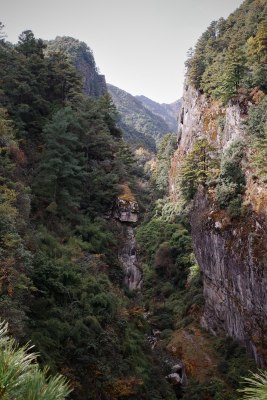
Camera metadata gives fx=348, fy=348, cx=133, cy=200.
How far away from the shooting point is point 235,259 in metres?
25.3

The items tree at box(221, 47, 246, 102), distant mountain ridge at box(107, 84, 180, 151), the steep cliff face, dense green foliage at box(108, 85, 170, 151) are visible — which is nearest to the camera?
the steep cliff face

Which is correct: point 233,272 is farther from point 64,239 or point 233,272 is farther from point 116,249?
point 64,239

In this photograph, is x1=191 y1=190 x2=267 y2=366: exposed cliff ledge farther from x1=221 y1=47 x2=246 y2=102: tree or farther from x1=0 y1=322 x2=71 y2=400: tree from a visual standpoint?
x1=0 y1=322 x2=71 y2=400: tree

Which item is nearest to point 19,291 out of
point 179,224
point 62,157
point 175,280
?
point 62,157

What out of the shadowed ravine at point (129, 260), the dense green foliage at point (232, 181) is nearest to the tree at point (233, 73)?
the dense green foliage at point (232, 181)

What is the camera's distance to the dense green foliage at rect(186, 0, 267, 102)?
3359cm

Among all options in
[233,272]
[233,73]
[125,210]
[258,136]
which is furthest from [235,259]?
[233,73]

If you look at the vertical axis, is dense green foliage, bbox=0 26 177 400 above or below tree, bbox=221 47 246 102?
below

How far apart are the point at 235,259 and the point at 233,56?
2035 centimetres

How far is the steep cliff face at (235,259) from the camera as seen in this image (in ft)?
75.9

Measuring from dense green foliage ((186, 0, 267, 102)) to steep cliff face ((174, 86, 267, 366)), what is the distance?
2.79 metres

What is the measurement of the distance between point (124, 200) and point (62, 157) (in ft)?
16.3

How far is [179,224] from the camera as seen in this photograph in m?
46.9

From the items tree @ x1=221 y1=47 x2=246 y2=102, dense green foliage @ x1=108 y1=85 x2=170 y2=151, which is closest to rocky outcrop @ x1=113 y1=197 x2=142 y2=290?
tree @ x1=221 y1=47 x2=246 y2=102
